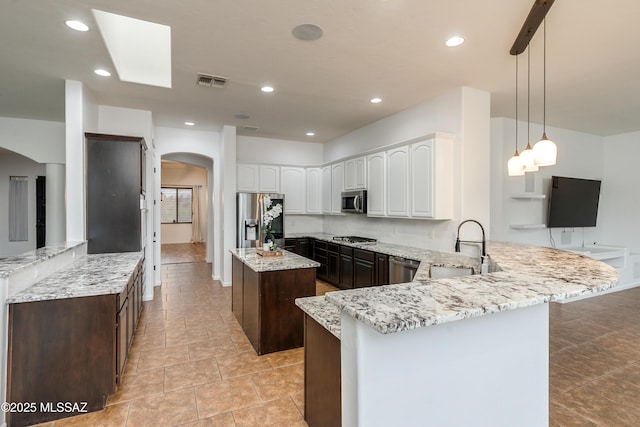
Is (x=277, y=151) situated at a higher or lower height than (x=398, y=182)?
higher

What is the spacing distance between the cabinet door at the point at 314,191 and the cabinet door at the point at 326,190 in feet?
0.37

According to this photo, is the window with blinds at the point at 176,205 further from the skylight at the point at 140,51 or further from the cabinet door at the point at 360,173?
the skylight at the point at 140,51

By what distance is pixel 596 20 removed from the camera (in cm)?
247

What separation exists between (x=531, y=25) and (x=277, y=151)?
16.8 feet

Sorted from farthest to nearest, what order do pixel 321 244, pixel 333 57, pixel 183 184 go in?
pixel 183 184
pixel 321 244
pixel 333 57

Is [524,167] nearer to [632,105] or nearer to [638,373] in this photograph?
[638,373]

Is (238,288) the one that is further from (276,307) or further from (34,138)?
(34,138)

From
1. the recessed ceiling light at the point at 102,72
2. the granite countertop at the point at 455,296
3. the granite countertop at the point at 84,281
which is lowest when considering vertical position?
the granite countertop at the point at 84,281

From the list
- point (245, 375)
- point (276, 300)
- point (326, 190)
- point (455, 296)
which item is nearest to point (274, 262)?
point (276, 300)

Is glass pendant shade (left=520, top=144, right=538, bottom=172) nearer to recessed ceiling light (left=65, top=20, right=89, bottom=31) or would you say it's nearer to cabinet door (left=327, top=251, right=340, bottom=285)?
cabinet door (left=327, top=251, right=340, bottom=285)

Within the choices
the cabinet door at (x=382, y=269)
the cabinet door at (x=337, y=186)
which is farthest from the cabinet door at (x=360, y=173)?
the cabinet door at (x=382, y=269)

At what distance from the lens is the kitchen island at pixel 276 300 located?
3115 millimetres

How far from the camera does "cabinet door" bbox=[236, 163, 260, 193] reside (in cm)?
610

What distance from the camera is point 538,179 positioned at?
17.7 feet
